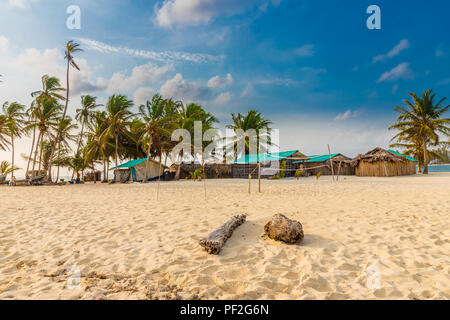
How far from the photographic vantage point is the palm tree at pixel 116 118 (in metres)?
19.3

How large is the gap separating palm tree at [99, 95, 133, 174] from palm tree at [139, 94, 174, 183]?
5.62 ft

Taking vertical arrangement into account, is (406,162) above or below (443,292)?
above

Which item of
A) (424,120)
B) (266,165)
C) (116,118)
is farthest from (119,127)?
(424,120)

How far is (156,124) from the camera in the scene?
Result: 1788cm

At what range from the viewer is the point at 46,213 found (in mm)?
5426

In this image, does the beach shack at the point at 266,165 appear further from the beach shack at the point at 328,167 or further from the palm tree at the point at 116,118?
the palm tree at the point at 116,118

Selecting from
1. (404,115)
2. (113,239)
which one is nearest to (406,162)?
(404,115)

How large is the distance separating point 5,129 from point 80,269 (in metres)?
25.0

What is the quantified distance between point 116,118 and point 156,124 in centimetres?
466

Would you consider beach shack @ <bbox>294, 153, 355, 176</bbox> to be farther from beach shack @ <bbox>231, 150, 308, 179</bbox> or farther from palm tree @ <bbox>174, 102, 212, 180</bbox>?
palm tree @ <bbox>174, 102, 212, 180</bbox>

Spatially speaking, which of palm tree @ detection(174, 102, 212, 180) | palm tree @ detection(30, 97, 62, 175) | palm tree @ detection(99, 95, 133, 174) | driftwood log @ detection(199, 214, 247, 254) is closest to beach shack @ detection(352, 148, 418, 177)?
palm tree @ detection(174, 102, 212, 180)

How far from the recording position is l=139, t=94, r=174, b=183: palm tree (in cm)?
1856

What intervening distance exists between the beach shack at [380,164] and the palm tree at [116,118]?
2292cm

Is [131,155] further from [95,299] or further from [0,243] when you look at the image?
[95,299]
